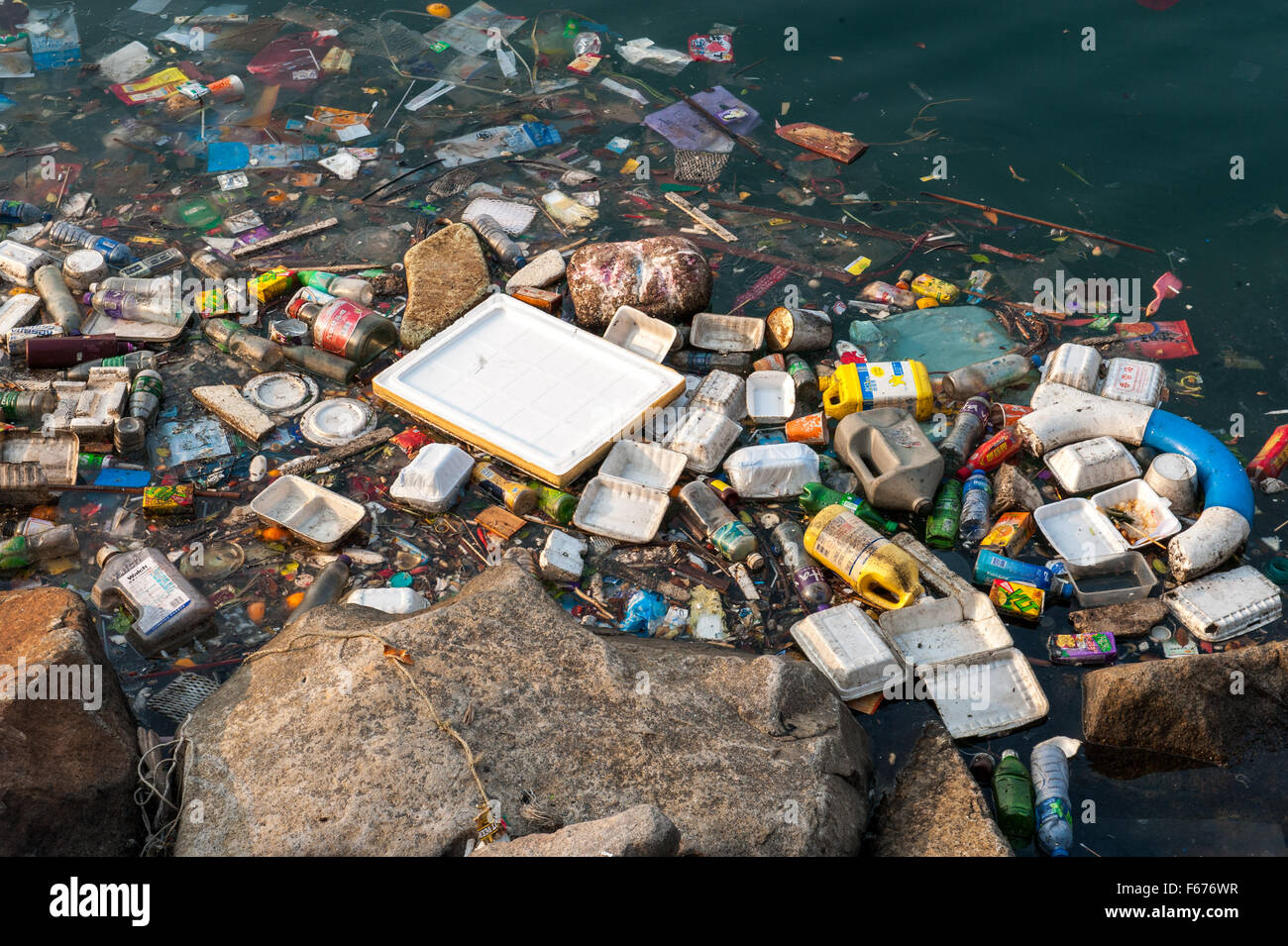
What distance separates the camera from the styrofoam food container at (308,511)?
5.25 metres

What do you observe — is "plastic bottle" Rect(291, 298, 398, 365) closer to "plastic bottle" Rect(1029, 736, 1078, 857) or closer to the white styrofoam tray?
the white styrofoam tray

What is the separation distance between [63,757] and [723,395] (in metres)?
3.64

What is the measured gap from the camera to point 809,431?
5785 mm

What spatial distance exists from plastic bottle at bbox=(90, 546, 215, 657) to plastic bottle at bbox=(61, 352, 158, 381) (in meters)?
1.53

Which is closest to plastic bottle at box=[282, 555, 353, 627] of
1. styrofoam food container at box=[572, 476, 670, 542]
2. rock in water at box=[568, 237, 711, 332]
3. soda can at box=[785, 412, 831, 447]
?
styrofoam food container at box=[572, 476, 670, 542]

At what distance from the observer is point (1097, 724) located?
455 centimetres

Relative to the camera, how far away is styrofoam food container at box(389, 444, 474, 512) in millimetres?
5398

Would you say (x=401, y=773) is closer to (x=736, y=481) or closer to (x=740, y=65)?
(x=736, y=481)

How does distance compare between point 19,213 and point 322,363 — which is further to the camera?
point 19,213

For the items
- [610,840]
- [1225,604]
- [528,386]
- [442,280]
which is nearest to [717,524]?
[528,386]

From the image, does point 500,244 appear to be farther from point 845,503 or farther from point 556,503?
point 845,503

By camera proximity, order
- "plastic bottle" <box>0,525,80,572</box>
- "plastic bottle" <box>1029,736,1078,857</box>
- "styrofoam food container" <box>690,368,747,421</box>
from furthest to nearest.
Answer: "styrofoam food container" <box>690,368,747,421</box> < "plastic bottle" <box>0,525,80,572</box> < "plastic bottle" <box>1029,736,1078,857</box>

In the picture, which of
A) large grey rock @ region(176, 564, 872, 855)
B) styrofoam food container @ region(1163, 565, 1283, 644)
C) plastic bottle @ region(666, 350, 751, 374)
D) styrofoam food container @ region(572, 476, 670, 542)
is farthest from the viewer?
plastic bottle @ region(666, 350, 751, 374)

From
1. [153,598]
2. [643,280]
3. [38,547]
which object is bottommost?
[38,547]
